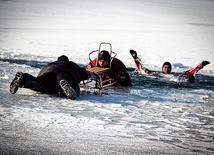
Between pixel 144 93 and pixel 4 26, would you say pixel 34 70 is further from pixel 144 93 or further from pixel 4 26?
pixel 4 26

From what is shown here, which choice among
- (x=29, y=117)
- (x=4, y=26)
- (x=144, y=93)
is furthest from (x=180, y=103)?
(x=4, y=26)

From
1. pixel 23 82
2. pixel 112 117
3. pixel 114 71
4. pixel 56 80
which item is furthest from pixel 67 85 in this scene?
pixel 114 71

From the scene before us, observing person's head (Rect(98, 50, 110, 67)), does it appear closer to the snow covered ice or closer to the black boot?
the snow covered ice

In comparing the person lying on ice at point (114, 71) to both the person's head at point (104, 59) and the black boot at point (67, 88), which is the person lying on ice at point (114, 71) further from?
the black boot at point (67, 88)

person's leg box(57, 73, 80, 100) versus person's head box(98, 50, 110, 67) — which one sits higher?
person's head box(98, 50, 110, 67)

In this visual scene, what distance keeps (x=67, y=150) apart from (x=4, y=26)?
67.5 ft

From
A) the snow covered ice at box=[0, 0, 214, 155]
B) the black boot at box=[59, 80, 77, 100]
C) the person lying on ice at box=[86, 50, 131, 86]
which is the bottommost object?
the snow covered ice at box=[0, 0, 214, 155]

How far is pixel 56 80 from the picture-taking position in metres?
6.54

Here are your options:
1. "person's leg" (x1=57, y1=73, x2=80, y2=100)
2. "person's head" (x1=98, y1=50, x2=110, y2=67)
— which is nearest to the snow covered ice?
"person's leg" (x1=57, y1=73, x2=80, y2=100)

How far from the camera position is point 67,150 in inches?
151

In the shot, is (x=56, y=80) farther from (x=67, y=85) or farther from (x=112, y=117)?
(x=112, y=117)

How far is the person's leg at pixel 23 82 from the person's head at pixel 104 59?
267 centimetres

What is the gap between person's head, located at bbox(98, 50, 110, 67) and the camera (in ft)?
28.2

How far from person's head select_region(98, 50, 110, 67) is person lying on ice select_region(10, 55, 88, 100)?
164 centimetres
